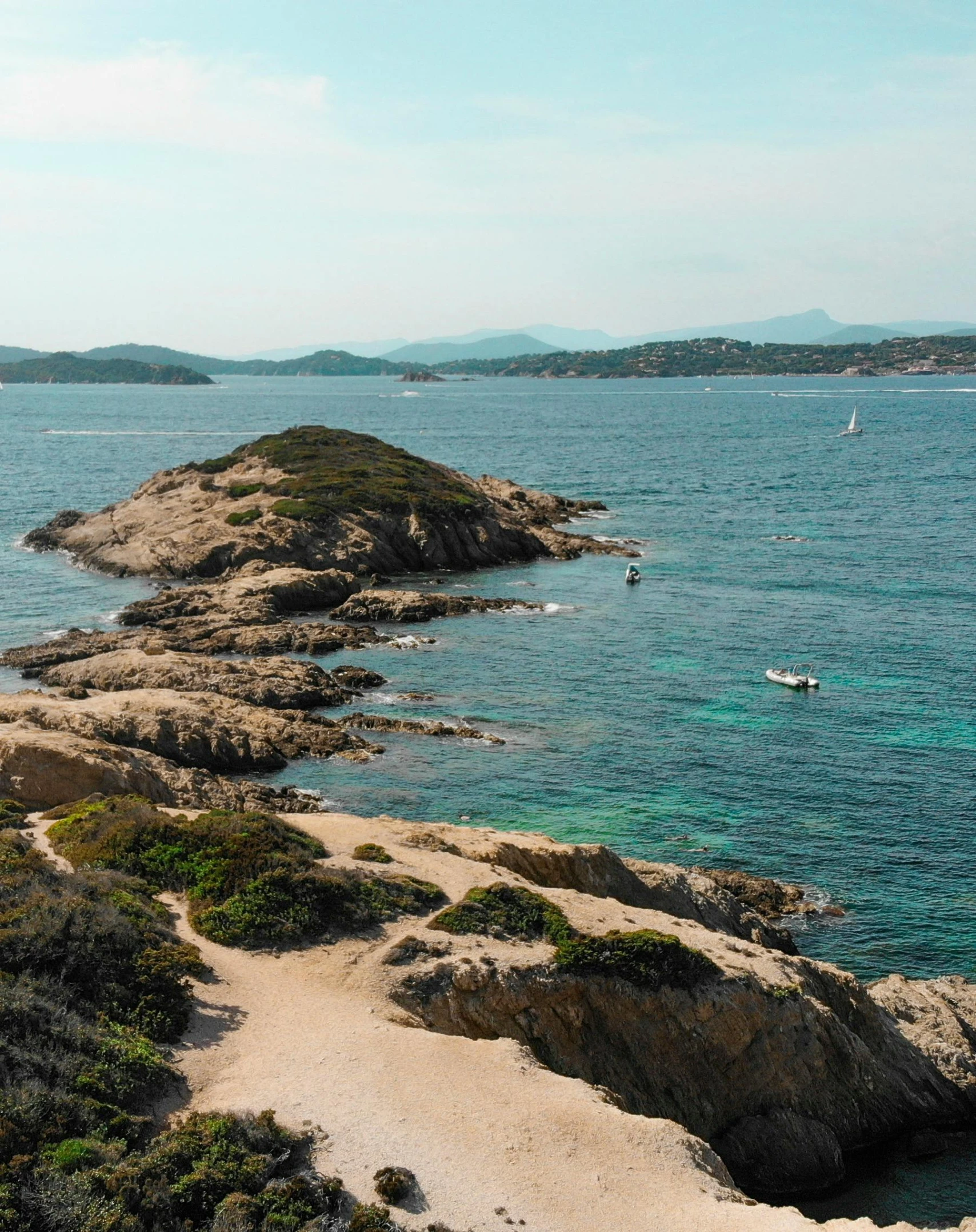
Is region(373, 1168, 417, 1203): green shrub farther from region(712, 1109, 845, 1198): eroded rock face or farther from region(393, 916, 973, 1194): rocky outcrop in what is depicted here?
region(712, 1109, 845, 1198): eroded rock face

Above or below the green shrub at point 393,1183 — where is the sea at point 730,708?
below

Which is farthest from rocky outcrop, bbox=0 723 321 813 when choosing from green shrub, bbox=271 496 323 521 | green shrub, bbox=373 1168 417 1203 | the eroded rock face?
green shrub, bbox=271 496 323 521

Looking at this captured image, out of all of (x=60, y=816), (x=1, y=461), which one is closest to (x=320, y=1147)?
(x=60, y=816)

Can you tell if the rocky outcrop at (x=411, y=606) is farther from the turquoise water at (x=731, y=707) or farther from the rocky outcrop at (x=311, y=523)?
the rocky outcrop at (x=311, y=523)

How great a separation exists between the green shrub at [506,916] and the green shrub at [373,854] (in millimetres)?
3301

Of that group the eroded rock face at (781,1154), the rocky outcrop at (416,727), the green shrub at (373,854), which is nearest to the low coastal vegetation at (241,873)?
the green shrub at (373,854)

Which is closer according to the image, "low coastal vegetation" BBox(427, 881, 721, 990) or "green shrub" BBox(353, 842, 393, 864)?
"low coastal vegetation" BBox(427, 881, 721, 990)

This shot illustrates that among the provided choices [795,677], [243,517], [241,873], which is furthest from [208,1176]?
[243,517]

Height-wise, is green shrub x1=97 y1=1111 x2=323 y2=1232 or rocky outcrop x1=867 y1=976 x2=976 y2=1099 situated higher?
green shrub x1=97 y1=1111 x2=323 y2=1232

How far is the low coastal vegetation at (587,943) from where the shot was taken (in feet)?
88.2

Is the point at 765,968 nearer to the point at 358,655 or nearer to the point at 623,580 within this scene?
the point at 358,655

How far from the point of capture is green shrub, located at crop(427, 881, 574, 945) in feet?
90.3

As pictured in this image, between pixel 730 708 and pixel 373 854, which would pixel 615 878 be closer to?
pixel 373 854

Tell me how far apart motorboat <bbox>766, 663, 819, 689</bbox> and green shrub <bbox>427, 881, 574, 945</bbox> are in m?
35.9
